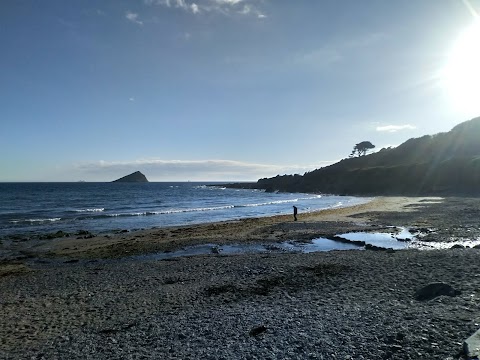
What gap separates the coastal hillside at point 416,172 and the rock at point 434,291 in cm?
6158

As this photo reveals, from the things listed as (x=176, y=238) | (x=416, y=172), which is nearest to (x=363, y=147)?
(x=416, y=172)

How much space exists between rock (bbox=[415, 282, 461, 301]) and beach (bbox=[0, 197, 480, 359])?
137 millimetres

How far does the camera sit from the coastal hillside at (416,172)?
234ft

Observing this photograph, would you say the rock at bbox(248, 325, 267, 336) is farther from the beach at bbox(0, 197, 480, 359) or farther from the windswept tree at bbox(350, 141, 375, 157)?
the windswept tree at bbox(350, 141, 375, 157)

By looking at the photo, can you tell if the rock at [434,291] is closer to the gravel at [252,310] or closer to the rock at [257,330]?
the gravel at [252,310]

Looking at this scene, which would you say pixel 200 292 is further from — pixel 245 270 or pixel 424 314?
pixel 424 314

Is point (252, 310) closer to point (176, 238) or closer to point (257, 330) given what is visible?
point (257, 330)

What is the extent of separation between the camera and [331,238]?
86.3 ft

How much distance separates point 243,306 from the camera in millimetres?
11656

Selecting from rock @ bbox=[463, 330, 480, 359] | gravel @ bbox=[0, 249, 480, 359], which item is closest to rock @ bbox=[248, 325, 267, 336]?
gravel @ bbox=[0, 249, 480, 359]

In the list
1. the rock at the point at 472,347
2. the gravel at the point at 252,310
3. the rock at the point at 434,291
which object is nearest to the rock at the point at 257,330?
the gravel at the point at 252,310

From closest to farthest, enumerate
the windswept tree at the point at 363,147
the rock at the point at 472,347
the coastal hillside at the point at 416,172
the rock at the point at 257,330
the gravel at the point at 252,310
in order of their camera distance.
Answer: the rock at the point at 472,347, the gravel at the point at 252,310, the rock at the point at 257,330, the coastal hillside at the point at 416,172, the windswept tree at the point at 363,147

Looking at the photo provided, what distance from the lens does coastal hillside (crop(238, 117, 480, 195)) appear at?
71.2 m

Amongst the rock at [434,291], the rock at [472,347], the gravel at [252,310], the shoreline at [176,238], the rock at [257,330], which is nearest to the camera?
the rock at [472,347]
